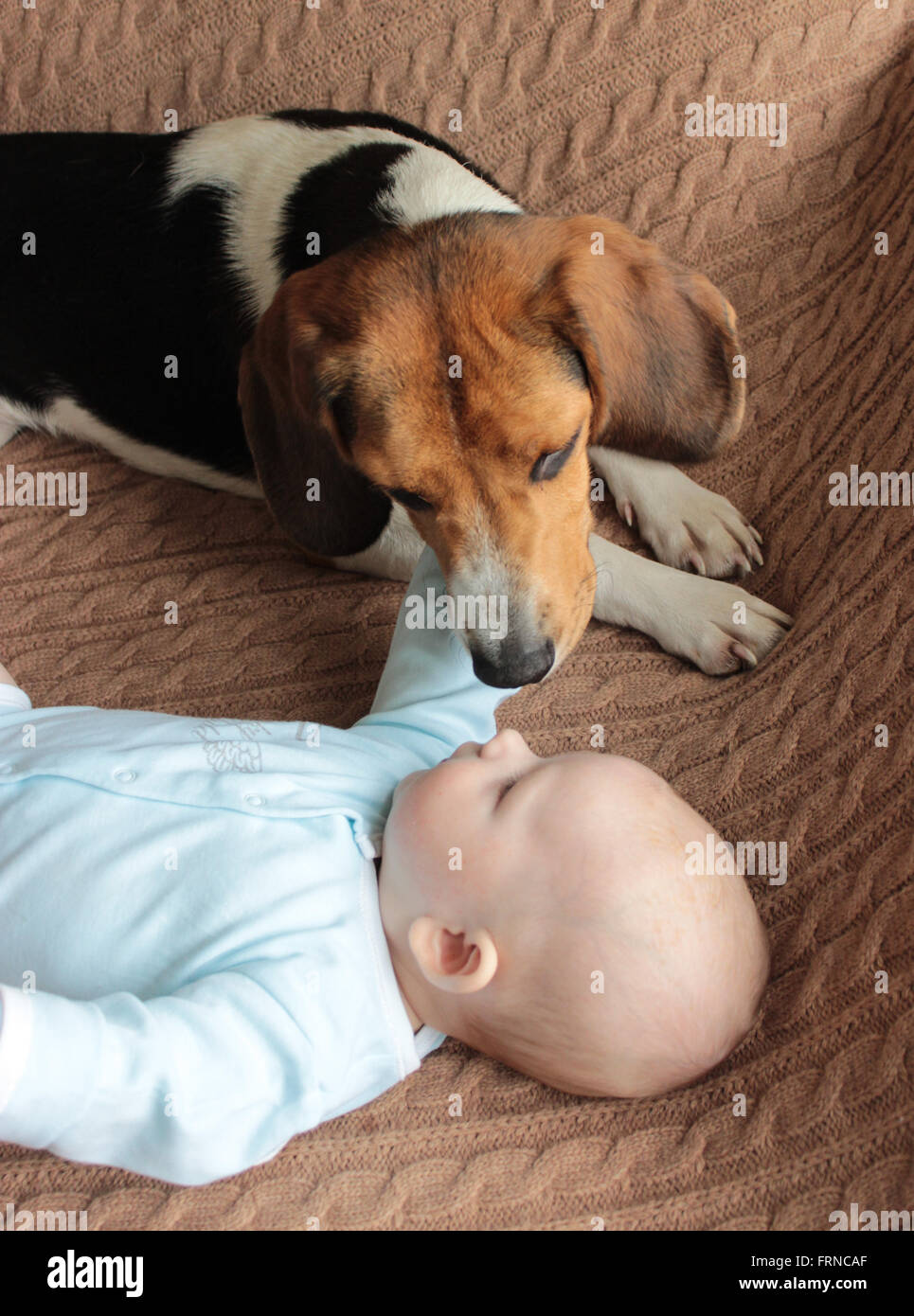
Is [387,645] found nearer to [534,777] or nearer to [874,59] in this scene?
[534,777]

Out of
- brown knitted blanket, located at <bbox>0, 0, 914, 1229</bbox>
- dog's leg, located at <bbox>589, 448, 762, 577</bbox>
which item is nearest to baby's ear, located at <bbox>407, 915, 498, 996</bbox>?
brown knitted blanket, located at <bbox>0, 0, 914, 1229</bbox>

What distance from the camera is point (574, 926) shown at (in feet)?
4.88

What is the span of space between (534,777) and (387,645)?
709 millimetres

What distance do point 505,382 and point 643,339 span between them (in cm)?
28

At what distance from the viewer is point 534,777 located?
1.60 metres

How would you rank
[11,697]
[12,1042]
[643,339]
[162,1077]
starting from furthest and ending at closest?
[11,697] < [643,339] < [162,1077] < [12,1042]

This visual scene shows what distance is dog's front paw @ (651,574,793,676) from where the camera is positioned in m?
2.06

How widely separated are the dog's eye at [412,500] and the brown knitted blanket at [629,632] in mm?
469

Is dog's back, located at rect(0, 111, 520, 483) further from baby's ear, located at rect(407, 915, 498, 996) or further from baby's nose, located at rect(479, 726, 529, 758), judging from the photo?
baby's ear, located at rect(407, 915, 498, 996)

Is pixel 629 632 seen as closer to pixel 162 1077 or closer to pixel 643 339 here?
pixel 643 339

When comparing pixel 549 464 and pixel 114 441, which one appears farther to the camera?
pixel 114 441

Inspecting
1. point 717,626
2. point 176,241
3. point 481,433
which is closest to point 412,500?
point 481,433

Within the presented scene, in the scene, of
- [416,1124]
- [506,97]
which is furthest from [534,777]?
[506,97]

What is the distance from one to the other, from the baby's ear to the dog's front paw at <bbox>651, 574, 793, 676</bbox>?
792 millimetres
